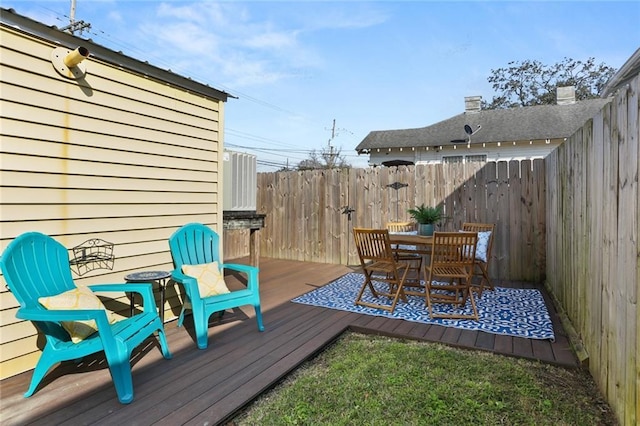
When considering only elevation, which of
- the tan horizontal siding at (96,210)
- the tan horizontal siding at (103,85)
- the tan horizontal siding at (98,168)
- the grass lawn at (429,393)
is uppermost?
the tan horizontal siding at (103,85)

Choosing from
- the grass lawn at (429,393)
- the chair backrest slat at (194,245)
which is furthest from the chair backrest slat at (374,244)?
the chair backrest slat at (194,245)

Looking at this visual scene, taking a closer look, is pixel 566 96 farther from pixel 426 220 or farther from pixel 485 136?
pixel 426 220

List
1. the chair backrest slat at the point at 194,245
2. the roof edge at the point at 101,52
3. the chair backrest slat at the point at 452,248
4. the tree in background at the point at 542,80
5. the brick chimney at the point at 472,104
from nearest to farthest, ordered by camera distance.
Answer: the roof edge at the point at 101,52
the chair backrest slat at the point at 194,245
the chair backrest slat at the point at 452,248
the brick chimney at the point at 472,104
the tree in background at the point at 542,80

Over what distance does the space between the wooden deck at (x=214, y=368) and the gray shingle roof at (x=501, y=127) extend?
29.0 ft

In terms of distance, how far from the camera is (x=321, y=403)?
2.06 m

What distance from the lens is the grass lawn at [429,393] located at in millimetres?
1908

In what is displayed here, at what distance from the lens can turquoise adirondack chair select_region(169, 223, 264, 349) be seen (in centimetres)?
279

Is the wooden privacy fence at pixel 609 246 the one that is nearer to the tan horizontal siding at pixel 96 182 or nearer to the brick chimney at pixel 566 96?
the tan horizontal siding at pixel 96 182

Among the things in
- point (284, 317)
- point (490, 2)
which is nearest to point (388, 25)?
point (490, 2)

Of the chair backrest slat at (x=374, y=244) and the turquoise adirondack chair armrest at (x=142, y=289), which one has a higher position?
the chair backrest slat at (x=374, y=244)

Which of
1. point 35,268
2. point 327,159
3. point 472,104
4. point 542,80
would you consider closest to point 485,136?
point 472,104

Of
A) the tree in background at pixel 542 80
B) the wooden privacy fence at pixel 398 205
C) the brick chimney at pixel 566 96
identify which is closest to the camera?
the wooden privacy fence at pixel 398 205

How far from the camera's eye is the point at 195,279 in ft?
9.24

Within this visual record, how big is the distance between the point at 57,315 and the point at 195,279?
986mm
